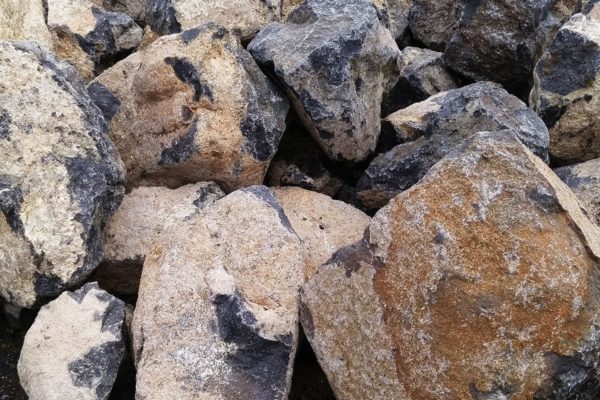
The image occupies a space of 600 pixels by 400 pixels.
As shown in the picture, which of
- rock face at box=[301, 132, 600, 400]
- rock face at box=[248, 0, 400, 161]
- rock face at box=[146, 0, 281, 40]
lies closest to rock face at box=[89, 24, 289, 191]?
rock face at box=[248, 0, 400, 161]

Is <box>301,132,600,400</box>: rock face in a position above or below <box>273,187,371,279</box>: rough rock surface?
above

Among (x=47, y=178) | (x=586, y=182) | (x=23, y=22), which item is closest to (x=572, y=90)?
(x=586, y=182)

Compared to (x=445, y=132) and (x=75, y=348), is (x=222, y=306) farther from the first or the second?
(x=445, y=132)

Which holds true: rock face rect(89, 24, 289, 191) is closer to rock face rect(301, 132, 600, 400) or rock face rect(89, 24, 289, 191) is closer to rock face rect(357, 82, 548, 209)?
rock face rect(357, 82, 548, 209)

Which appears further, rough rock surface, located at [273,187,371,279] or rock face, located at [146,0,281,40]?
rock face, located at [146,0,281,40]

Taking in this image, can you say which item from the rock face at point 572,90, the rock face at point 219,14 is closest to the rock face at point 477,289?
the rock face at point 572,90

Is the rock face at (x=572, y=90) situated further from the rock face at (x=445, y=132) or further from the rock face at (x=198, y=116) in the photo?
the rock face at (x=198, y=116)
